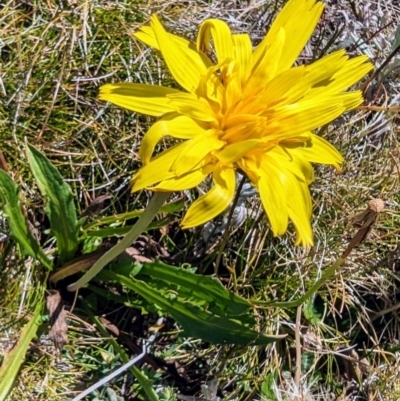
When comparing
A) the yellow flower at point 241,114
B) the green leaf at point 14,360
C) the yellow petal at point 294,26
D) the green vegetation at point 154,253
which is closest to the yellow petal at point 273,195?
the yellow flower at point 241,114

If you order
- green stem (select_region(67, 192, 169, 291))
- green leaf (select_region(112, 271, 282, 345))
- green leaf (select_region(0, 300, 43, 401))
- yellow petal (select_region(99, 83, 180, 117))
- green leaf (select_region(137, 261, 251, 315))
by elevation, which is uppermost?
yellow petal (select_region(99, 83, 180, 117))

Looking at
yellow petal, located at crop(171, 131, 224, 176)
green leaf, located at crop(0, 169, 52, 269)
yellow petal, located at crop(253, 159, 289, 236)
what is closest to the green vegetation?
green leaf, located at crop(0, 169, 52, 269)

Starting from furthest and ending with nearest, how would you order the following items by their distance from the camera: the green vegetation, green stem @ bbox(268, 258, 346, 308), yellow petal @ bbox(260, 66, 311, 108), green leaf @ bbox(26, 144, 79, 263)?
the green vegetation
green leaf @ bbox(26, 144, 79, 263)
green stem @ bbox(268, 258, 346, 308)
yellow petal @ bbox(260, 66, 311, 108)

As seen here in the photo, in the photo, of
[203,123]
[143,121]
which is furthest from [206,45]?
[143,121]

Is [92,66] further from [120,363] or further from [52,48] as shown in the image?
[120,363]

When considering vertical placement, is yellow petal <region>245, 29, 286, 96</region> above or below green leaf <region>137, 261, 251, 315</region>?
above

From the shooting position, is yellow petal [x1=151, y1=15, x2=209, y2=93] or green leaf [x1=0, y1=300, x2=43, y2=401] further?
green leaf [x1=0, y1=300, x2=43, y2=401]

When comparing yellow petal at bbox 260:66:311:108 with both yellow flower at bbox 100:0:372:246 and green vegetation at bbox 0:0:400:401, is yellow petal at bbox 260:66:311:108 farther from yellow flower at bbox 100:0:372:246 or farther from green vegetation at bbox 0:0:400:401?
green vegetation at bbox 0:0:400:401

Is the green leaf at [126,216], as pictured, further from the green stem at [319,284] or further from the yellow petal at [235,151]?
the yellow petal at [235,151]
